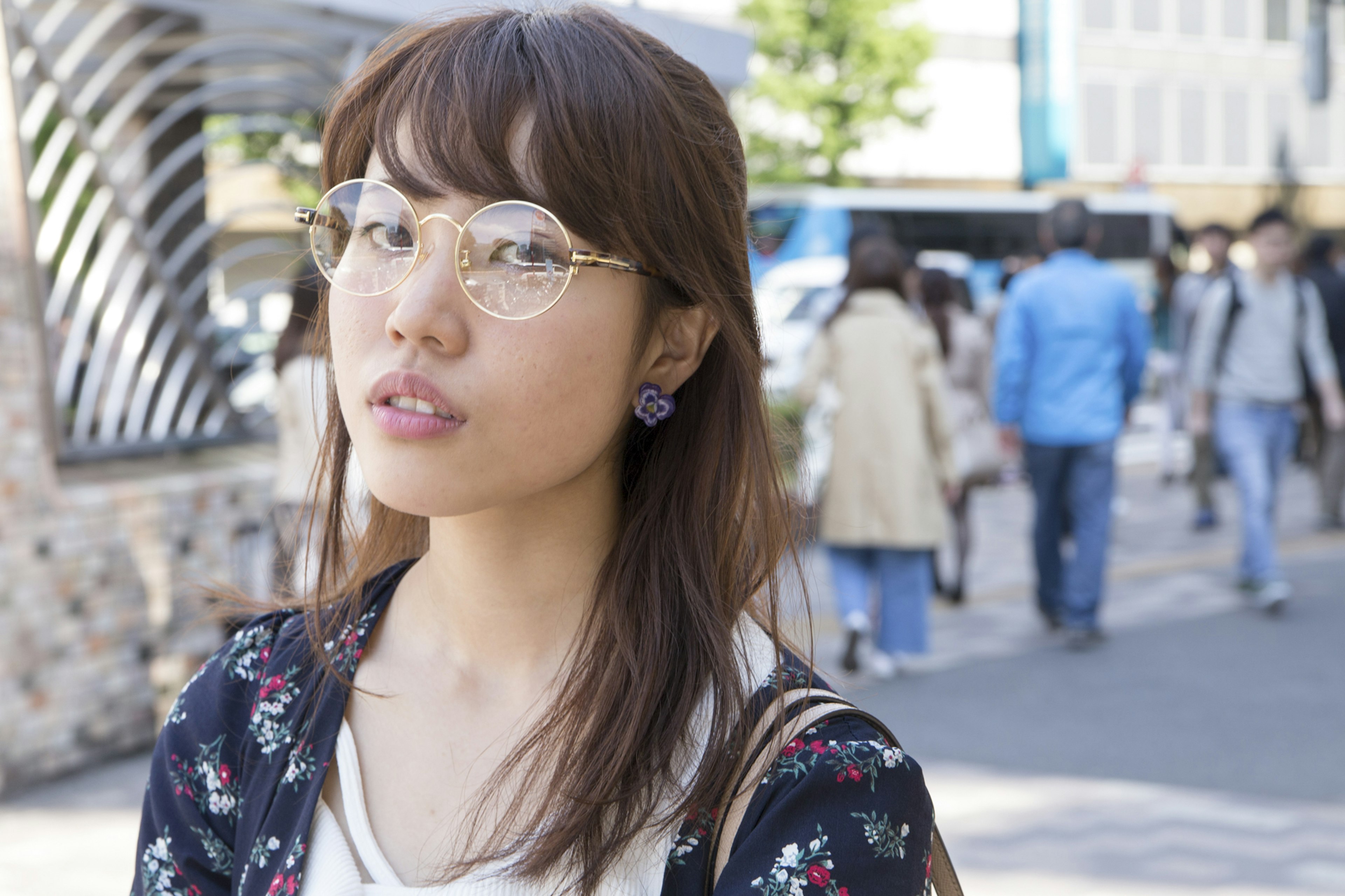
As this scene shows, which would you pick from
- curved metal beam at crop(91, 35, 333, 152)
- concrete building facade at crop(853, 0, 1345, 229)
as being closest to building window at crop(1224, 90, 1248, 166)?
concrete building facade at crop(853, 0, 1345, 229)

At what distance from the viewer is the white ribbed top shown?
4.30 feet

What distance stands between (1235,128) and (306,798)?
39526 millimetres

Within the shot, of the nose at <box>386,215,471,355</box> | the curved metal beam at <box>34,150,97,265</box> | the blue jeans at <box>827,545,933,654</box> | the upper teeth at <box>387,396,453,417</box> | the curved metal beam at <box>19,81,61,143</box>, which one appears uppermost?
the curved metal beam at <box>19,81,61,143</box>

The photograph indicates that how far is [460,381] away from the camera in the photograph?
4.22 feet

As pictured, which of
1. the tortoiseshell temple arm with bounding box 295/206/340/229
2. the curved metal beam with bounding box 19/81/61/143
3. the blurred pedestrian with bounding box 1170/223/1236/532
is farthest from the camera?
the blurred pedestrian with bounding box 1170/223/1236/532

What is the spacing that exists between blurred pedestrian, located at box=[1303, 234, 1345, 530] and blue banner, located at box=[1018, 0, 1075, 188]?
13.6 metres

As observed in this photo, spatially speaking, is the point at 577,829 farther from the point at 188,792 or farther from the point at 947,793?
the point at 947,793

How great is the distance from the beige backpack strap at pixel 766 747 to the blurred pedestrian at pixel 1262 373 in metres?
6.73

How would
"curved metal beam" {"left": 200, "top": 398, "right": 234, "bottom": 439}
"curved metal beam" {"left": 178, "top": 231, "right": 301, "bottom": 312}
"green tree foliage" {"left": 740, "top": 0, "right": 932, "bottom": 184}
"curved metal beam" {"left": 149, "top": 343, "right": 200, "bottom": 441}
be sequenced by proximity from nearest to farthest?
"curved metal beam" {"left": 149, "top": 343, "right": 200, "bottom": 441} < "curved metal beam" {"left": 178, "top": 231, "right": 301, "bottom": 312} < "curved metal beam" {"left": 200, "top": 398, "right": 234, "bottom": 439} < "green tree foliage" {"left": 740, "top": 0, "right": 932, "bottom": 184}

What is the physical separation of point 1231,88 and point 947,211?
760 inches

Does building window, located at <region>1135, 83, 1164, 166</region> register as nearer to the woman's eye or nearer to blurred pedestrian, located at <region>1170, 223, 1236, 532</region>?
blurred pedestrian, located at <region>1170, 223, 1236, 532</region>

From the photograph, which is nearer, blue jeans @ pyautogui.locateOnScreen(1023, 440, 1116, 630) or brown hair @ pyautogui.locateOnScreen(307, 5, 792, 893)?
brown hair @ pyautogui.locateOnScreen(307, 5, 792, 893)

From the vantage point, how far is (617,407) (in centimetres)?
141

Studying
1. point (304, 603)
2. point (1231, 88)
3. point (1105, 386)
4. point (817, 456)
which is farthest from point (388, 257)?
point (1231, 88)
